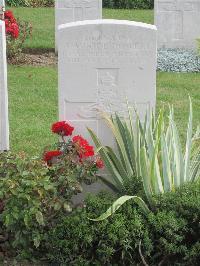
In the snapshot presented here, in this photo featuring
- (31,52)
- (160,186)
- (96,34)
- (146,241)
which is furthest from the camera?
(31,52)

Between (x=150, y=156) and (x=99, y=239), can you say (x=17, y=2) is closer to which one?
(x=150, y=156)

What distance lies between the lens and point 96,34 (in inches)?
215

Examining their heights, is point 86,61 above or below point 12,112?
above

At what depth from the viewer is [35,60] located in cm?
1172

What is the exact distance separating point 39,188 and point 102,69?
111 centimetres

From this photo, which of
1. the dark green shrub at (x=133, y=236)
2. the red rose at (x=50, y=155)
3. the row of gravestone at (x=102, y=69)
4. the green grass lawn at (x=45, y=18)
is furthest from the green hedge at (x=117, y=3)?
the dark green shrub at (x=133, y=236)

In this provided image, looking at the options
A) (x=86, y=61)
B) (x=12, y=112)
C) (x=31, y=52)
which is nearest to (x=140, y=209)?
(x=86, y=61)

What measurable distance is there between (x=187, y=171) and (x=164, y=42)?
7554mm

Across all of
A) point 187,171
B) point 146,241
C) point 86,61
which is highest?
point 86,61

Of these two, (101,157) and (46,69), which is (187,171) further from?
(46,69)

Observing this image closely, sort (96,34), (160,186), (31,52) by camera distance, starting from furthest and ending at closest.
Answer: (31,52), (96,34), (160,186)

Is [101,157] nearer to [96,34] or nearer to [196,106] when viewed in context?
[96,34]

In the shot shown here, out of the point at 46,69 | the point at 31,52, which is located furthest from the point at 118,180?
the point at 31,52

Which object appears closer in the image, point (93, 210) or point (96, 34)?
point (93, 210)
